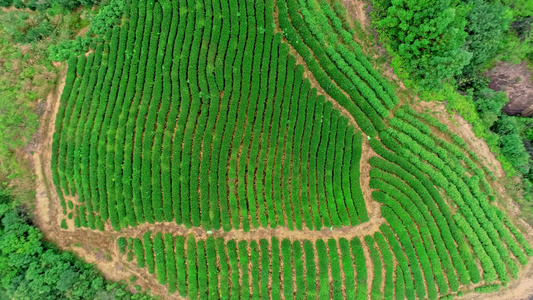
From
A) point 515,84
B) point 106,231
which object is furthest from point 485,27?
point 106,231

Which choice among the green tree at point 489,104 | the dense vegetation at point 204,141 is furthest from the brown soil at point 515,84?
the dense vegetation at point 204,141

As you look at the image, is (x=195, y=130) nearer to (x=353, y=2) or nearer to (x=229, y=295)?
(x=229, y=295)

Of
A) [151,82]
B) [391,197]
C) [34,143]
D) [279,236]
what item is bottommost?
[279,236]

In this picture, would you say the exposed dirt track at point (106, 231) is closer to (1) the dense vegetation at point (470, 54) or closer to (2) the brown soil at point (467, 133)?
(2) the brown soil at point (467, 133)

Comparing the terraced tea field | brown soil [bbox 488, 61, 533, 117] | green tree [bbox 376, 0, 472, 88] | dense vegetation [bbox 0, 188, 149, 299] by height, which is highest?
green tree [bbox 376, 0, 472, 88]

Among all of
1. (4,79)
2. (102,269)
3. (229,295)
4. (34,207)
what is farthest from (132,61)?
(229,295)

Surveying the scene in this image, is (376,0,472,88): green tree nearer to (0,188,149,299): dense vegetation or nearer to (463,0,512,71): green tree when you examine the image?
(463,0,512,71): green tree

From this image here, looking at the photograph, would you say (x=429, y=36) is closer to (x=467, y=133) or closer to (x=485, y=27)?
(x=485, y=27)

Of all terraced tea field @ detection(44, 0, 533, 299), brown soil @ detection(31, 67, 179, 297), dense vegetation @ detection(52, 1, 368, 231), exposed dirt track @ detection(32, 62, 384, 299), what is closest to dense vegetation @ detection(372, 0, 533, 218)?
terraced tea field @ detection(44, 0, 533, 299)
